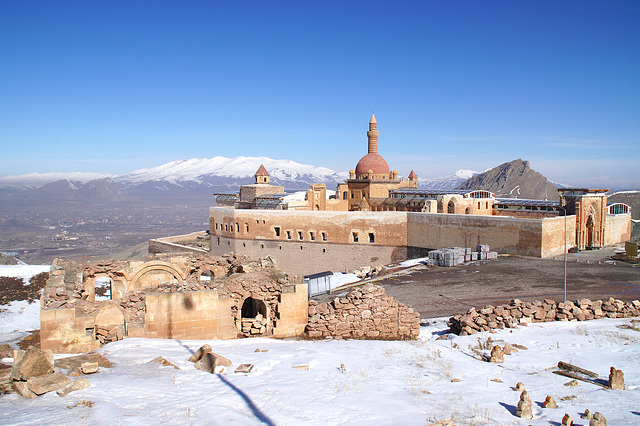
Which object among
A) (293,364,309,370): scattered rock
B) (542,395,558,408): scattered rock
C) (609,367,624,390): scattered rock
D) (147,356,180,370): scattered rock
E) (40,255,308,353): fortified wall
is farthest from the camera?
(40,255,308,353): fortified wall

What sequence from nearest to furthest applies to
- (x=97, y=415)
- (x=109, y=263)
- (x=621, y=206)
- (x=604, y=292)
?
(x=97, y=415), (x=109, y=263), (x=604, y=292), (x=621, y=206)

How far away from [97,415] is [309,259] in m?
25.5

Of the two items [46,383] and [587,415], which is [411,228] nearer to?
[587,415]

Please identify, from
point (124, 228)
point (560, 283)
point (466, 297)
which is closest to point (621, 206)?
point (560, 283)

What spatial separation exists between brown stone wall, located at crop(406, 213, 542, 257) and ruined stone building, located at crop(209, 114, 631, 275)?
53 mm

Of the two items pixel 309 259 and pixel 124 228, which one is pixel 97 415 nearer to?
pixel 309 259

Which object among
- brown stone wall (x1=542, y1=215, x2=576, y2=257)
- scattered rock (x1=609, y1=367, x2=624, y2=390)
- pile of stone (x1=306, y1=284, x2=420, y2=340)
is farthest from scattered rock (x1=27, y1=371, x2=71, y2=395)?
brown stone wall (x1=542, y1=215, x2=576, y2=257)

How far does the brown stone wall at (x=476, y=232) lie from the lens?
24.1m

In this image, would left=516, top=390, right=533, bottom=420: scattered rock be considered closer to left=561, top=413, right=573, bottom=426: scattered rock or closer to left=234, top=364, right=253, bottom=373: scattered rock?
left=561, top=413, right=573, bottom=426: scattered rock

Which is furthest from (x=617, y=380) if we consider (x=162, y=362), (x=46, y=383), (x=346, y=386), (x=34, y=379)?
(x=34, y=379)

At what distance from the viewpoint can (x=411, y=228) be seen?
28.8m

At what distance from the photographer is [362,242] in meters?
29.6

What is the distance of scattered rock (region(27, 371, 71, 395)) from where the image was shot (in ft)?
18.9

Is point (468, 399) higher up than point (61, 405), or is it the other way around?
point (61, 405)
